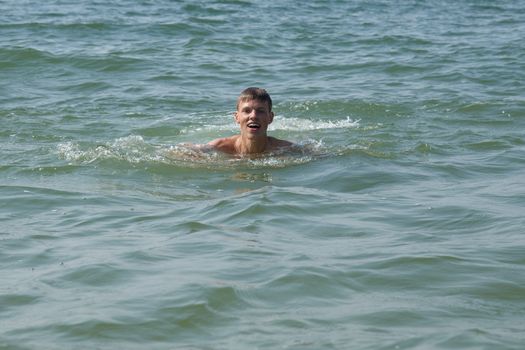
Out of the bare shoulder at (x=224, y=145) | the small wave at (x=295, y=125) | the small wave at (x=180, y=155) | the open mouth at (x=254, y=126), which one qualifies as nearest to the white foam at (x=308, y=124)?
the small wave at (x=295, y=125)

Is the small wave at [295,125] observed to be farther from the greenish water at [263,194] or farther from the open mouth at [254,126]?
the open mouth at [254,126]

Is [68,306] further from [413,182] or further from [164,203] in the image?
[413,182]

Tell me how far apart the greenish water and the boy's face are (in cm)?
30

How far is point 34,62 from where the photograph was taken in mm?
14969

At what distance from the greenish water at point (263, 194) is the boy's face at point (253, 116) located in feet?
0.97

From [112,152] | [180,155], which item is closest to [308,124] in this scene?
[180,155]

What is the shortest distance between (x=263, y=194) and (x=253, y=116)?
1639 mm

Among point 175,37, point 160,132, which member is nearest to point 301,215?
point 160,132

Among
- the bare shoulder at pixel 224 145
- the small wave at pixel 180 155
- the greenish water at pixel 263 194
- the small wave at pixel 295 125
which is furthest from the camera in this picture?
the small wave at pixel 295 125

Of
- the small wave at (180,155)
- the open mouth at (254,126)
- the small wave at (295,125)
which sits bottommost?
the small wave at (295,125)

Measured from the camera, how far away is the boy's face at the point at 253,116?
365 inches

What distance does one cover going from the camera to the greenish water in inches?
201

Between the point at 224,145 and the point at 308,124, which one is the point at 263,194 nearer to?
the point at 224,145

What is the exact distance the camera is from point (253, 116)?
9336 mm
